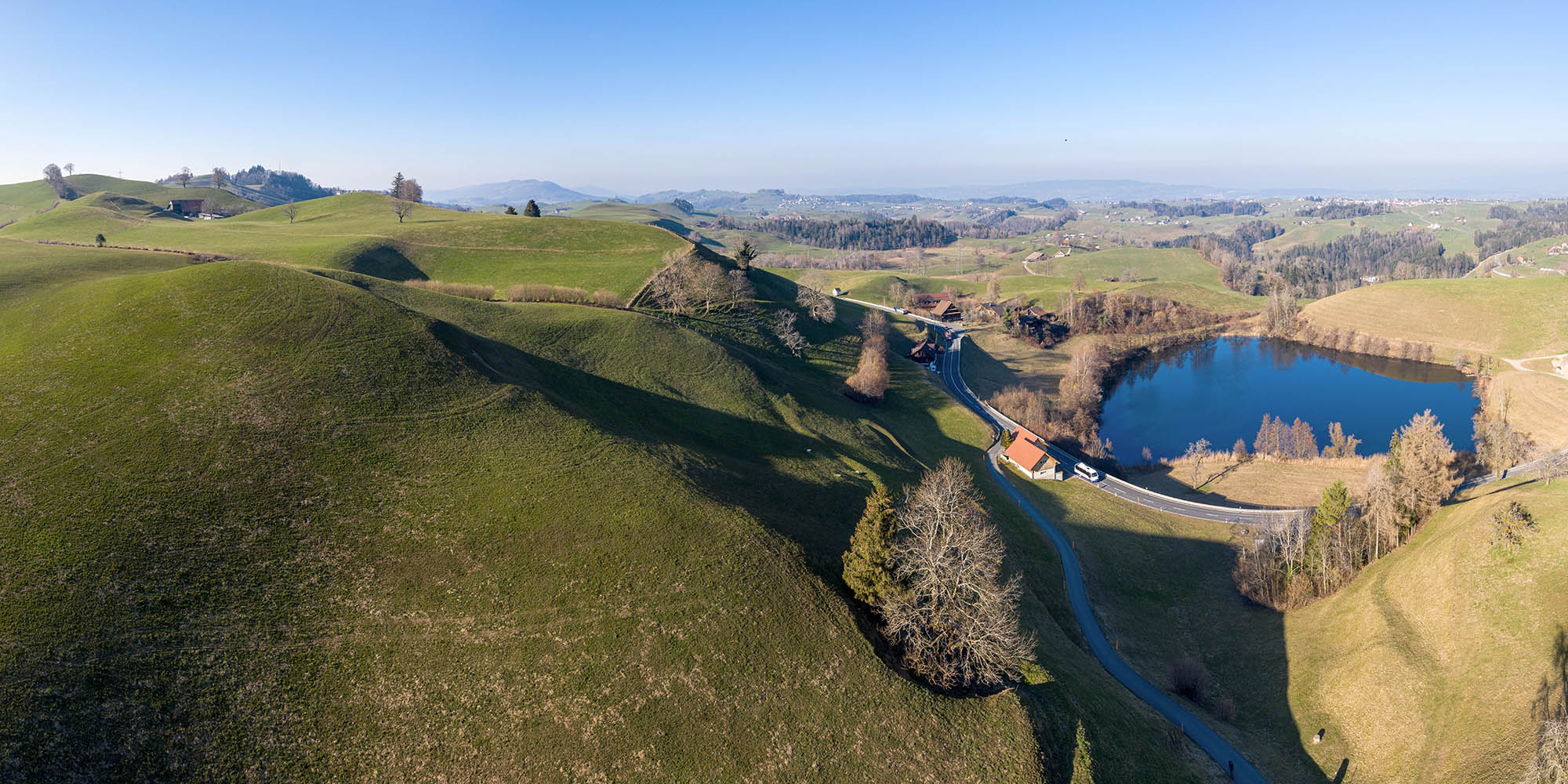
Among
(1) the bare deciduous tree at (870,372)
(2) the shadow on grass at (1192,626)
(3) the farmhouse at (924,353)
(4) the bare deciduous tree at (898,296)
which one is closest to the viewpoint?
(2) the shadow on grass at (1192,626)

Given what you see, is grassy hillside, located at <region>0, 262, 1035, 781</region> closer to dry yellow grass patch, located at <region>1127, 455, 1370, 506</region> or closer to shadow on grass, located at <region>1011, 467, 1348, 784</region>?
shadow on grass, located at <region>1011, 467, 1348, 784</region>

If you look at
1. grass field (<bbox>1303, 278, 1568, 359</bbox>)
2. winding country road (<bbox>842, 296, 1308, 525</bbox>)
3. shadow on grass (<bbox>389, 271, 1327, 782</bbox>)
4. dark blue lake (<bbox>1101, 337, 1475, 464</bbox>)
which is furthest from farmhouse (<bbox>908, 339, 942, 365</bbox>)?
grass field (<bbox>1303, 278, 1568, 359</bbox>)

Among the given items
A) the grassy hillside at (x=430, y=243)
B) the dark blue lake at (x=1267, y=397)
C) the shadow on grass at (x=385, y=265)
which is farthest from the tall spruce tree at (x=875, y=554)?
the shadow on grass at (x=385, y=265)

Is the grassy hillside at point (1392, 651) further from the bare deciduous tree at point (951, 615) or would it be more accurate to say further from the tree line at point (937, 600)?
the tree line at point (937, 600)

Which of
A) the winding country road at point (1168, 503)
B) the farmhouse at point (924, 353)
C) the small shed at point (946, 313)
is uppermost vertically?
the small shed at point (946, 313)

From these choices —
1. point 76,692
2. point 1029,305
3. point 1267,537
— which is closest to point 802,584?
point 76,692

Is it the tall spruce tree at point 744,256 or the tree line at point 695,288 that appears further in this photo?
the tall spruce tree at point 744,256
